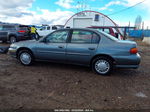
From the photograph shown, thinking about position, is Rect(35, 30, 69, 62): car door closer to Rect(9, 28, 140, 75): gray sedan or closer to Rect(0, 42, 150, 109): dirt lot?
Rect(9, 28, 140, 75): gray sedan

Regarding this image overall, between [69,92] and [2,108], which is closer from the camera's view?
[2,108]

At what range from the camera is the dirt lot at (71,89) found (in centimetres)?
279

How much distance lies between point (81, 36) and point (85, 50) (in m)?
0.54

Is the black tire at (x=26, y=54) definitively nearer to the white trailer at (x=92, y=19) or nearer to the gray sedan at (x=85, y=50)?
the gray sedan at (x=85, y=50)

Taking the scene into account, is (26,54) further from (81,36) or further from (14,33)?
(14,33)

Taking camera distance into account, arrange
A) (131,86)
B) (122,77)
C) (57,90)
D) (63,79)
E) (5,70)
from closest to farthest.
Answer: (57,90) → (131,86) → (63,79) → (122,77) → (5,70)

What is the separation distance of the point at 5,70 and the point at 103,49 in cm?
359

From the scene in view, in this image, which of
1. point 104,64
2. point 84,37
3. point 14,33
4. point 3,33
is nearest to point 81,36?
point 84,37

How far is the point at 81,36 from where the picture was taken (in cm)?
459

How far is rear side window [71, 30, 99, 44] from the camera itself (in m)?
4.46

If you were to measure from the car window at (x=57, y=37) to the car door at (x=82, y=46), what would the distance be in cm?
28

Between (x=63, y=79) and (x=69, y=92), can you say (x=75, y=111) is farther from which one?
(x=63, y=79)

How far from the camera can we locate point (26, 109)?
8.42 feet

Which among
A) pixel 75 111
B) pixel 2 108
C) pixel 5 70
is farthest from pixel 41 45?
pixel 75 111
